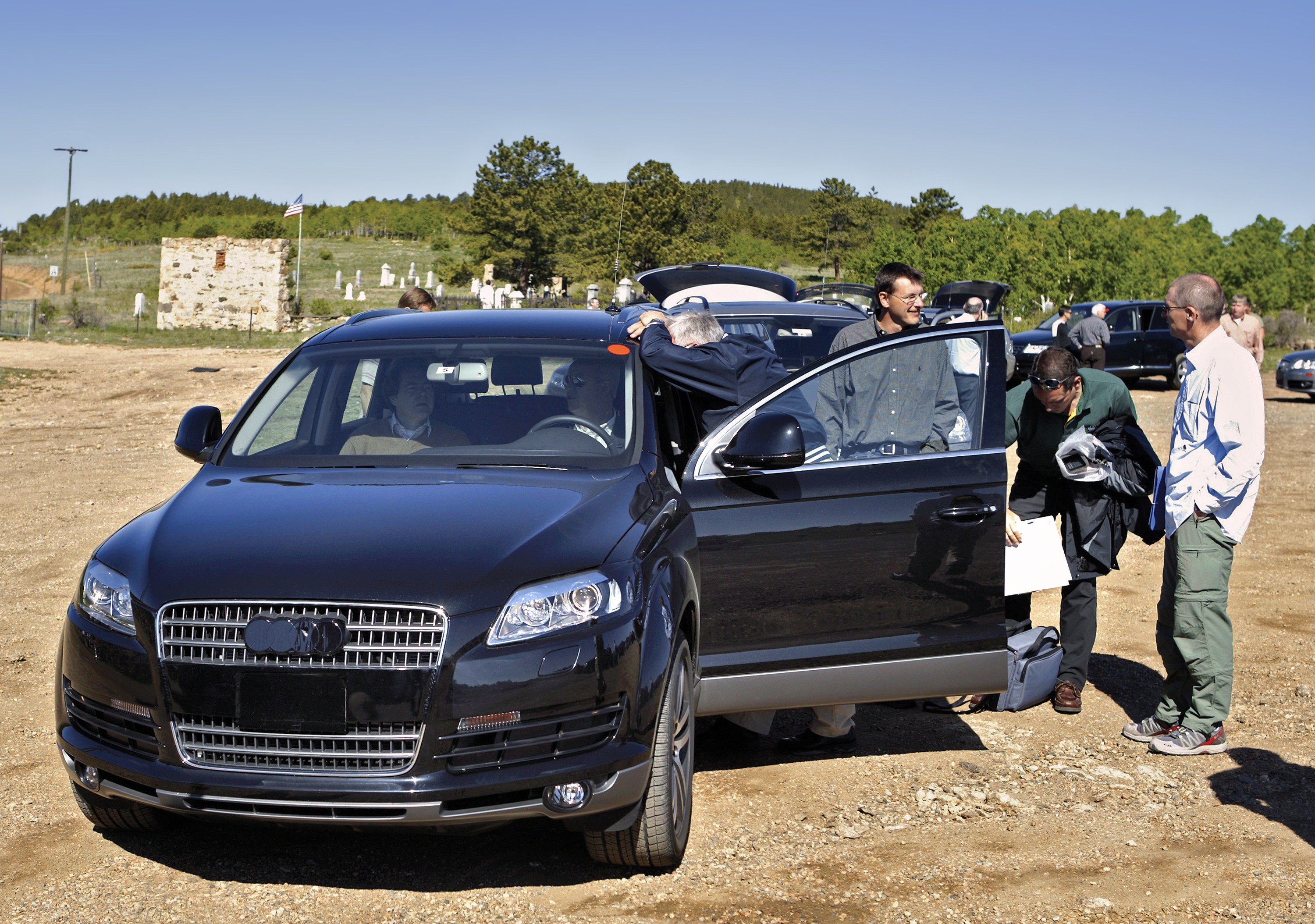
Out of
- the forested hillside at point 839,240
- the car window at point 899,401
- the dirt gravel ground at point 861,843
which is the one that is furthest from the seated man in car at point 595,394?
the forested hillside at point 839,240

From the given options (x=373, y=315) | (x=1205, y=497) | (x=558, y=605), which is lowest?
(x=558, y=605)

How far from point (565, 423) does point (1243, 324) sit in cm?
1387

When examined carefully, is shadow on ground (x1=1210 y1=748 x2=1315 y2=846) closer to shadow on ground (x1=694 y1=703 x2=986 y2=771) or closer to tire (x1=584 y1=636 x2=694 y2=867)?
shadow on ground (x1=694 y1=703 x2=986 y2=771)

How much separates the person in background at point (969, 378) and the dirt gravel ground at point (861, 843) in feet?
4.98

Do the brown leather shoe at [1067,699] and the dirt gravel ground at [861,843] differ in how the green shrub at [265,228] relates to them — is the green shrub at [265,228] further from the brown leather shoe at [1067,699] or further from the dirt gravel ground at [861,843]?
the dirt gravel ground at [861,843]

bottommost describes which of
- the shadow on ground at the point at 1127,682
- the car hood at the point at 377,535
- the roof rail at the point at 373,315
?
the shadow on ground at the point at 1127,682

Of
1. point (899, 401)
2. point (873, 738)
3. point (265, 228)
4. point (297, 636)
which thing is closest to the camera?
point (297, 636)

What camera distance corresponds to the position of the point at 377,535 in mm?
3602

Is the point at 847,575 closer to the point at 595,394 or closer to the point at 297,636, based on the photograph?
the point at 595,394

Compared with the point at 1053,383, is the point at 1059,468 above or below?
below

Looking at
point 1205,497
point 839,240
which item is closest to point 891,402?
point 1205,497

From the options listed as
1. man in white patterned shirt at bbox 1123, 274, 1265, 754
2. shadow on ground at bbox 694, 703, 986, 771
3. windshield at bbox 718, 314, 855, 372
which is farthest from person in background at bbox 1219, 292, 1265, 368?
shadow on ground at bbox 694, 703, 986, 771

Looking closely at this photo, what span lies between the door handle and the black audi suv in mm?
12

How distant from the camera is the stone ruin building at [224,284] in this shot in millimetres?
43531
